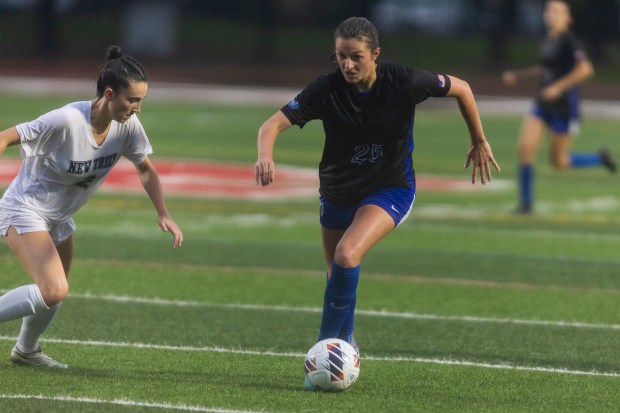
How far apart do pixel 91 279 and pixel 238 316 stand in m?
2.18

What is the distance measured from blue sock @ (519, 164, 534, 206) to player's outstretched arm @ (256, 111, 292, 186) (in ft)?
31.6

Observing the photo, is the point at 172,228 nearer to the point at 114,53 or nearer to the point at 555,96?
the point at 114,53

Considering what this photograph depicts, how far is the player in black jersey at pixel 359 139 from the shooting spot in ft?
25.0

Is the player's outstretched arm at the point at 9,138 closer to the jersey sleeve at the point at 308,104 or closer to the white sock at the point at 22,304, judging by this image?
the white sock at the point at 22,304

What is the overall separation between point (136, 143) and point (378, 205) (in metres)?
1.48

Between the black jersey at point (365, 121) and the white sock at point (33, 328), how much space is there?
1813mm

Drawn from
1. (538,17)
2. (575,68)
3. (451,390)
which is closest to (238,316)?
(451,390)

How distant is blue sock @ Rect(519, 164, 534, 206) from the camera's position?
17078 millimetres

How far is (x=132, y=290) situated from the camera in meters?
11.6

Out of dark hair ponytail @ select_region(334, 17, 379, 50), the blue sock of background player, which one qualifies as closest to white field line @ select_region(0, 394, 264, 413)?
dark hair ponytail @ select_region(334, 17, 379, 50)

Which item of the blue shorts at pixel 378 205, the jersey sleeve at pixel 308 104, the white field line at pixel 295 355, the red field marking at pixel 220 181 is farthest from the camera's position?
the red field marking at pixel 220 181

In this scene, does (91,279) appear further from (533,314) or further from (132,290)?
(533,314)

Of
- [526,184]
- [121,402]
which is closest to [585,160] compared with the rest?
[526,184]

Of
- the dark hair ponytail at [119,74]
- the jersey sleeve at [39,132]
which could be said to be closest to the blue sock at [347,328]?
the dark hair ponytail at [119,74]
